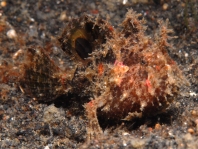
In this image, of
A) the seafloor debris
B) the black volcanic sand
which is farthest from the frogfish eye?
the black volcanic sand

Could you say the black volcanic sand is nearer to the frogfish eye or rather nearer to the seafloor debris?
the seafloor debris

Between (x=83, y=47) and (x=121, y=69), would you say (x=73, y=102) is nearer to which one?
(x=83, y=47)

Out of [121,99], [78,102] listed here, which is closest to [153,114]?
[121,99]

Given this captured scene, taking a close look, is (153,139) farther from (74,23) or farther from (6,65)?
(6,65)

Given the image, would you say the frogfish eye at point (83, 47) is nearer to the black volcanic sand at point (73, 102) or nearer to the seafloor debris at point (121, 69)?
the seafloor debris at point (121, 69)

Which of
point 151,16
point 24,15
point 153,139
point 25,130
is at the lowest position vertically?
point 25,130

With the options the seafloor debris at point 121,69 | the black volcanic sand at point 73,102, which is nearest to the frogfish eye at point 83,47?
the seafloor debris at point 121,69
